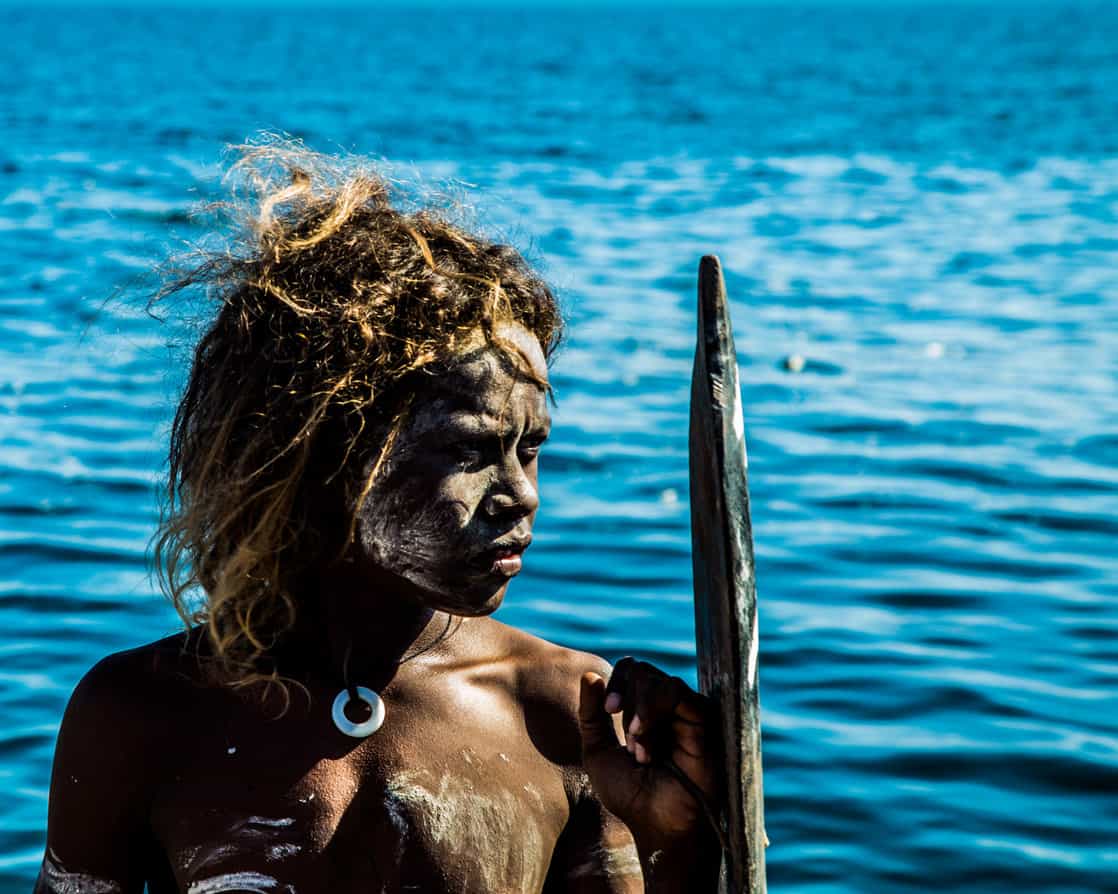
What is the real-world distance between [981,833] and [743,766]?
117 inches

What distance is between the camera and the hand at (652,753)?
2.18 metres

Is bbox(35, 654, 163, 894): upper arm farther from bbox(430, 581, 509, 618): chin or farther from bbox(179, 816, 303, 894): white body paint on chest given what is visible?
bbox(430, 581, 509, 618): chin

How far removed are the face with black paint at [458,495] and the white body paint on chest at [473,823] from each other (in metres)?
0.26

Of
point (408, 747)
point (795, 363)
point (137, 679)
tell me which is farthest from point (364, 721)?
point (795, 363)

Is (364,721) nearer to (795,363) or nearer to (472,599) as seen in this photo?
(472,599)

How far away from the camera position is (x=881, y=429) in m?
9.07

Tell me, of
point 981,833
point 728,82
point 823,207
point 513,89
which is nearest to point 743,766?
point 981,833

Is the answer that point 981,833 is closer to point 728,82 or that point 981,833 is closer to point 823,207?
point 823,207

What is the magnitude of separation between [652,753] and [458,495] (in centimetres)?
42

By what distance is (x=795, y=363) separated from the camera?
10.8 metres

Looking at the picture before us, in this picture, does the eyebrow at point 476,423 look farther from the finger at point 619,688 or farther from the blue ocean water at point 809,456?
the blue ocean water at point 809,456

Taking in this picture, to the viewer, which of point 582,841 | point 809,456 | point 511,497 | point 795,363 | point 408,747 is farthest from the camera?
point 795,363

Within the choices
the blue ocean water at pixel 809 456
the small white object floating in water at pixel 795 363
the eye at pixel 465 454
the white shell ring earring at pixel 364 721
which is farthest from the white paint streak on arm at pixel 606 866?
the small white object floating in water at pixel 795 363

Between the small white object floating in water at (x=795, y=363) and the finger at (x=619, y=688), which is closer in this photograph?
the finger at (x=619, y=688)
